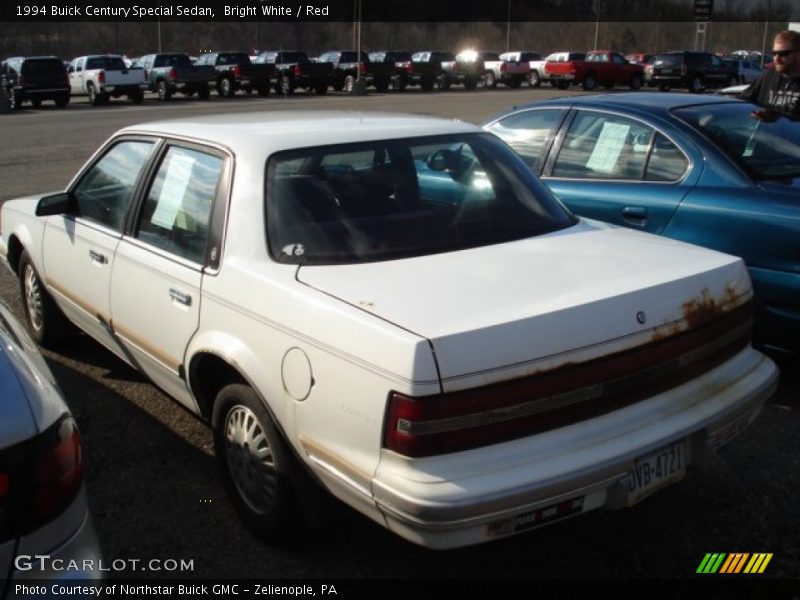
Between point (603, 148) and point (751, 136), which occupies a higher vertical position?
point (751, 136)

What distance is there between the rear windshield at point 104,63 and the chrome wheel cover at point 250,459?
32036 mm

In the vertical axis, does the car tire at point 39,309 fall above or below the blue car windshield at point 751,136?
below

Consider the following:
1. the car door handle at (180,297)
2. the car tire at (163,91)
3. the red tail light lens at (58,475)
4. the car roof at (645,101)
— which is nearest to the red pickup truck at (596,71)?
the car tire at (163,91)

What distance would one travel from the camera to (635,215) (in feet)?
16.2

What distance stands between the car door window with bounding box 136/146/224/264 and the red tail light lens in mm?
1261

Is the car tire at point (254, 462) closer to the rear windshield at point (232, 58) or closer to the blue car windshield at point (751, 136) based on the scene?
the blue car windshield at point (751, 136)

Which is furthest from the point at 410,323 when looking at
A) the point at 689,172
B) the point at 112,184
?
the point at 689,172

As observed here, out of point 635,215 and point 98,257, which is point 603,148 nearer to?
point 635,215

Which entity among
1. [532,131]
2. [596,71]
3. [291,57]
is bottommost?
[532,131]

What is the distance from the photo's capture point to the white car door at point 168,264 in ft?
11.2

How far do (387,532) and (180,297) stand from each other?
1261 mm

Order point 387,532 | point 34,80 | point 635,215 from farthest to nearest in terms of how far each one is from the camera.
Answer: point 34,80, point 635,215, point 387,532

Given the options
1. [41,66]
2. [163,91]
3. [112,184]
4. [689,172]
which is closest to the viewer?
[112,184]

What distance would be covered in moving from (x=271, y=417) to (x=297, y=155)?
111 centimetres
